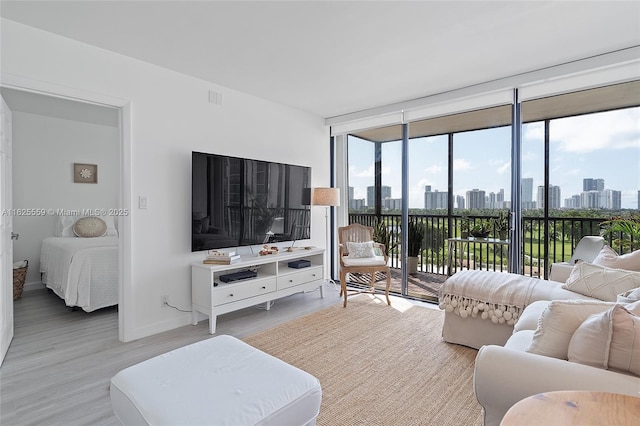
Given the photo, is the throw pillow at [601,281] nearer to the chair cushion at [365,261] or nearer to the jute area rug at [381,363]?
the jute area rug at [381,363]

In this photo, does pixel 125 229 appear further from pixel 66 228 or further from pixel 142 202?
pixel 66 228

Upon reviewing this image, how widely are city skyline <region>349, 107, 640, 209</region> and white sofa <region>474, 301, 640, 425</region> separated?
2715 mm

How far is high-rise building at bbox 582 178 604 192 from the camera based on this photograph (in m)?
3.42

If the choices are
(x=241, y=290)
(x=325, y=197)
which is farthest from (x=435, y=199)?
(x=241, y=290)

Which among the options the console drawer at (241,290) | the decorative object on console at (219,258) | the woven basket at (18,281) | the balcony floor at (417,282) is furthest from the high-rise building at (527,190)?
the woven basket at (18,281)

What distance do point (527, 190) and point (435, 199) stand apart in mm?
1061

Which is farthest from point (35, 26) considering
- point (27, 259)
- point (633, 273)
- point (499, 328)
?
point (633, 273)

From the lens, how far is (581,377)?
1.09m

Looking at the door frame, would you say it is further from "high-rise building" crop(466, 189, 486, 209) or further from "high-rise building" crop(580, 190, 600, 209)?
"high-rise building" crop(580, 190, 600, 209)

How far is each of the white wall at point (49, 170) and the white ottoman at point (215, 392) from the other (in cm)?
378

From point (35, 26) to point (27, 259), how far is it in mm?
3602

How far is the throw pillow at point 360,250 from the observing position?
4086mm

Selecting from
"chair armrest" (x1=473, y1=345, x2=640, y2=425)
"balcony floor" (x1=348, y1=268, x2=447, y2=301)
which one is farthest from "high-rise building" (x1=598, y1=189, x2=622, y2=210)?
"chair armrest" (x1=473, y1=345, x2=640, y2=425)

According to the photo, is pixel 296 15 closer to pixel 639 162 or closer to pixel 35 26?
pixel 35 26
